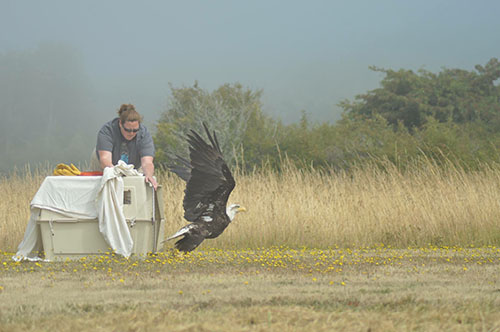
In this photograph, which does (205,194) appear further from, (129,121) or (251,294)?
(251,294)

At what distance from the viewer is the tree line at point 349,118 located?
84.9 feet

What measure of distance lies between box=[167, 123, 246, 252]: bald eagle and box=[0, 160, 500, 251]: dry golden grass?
1.84m

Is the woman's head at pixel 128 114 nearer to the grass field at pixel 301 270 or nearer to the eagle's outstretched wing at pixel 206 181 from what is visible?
the eagle's outstretched wing at pixel 206 181

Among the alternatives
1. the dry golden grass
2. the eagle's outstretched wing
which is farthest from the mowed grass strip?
the dry golden grass

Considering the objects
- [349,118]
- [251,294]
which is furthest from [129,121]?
[349,118]

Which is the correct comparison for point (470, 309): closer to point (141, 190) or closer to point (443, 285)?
point (443, 285)

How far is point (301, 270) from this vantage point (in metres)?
6.08

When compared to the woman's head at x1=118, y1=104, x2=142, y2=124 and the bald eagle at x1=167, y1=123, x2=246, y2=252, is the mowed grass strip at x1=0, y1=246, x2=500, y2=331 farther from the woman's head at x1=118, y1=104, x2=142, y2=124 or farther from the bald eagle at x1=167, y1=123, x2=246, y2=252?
the woman's head at x1=118, y1=104, x2=142, y2=124

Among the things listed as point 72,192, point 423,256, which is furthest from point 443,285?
point 72,192

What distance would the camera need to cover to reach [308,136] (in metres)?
26.5

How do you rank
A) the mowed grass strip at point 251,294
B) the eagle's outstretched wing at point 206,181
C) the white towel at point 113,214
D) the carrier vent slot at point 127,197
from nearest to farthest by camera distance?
the mowed grass strip at point 251,294
the white towel at point 113,214
the carrier vent slot at point 127,197
the eagle's outstretched wing at point 206,181

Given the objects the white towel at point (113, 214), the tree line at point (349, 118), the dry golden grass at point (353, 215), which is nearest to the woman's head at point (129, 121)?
Answer: the white towel at point (113, 214)

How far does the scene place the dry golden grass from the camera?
9570 millimetres

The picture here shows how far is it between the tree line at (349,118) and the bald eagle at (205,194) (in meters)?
15.5
